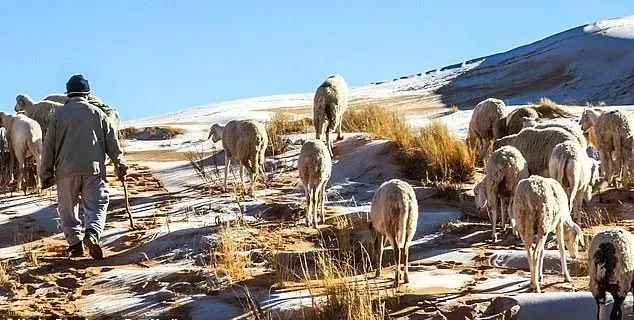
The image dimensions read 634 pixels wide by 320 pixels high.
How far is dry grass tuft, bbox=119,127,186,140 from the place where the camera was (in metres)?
21.8

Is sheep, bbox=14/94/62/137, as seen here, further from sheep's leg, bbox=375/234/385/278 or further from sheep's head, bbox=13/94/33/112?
sheep's leg, bbox=375/234/385/278

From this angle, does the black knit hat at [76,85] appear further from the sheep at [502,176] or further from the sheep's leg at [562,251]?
the sheep's leg at [562,251]

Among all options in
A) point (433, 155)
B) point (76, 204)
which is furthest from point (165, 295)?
point (433, 155)

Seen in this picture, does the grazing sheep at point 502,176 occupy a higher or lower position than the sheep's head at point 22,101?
lower

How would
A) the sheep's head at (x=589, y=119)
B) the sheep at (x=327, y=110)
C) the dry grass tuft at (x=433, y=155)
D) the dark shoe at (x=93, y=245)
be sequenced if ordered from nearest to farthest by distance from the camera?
the dark shoe at (x=93, y=245)
the dry grass tuft at (x=433, y=155)
the sheep's head at (x=589, y=119)
the sheep at (x=327, y=110)

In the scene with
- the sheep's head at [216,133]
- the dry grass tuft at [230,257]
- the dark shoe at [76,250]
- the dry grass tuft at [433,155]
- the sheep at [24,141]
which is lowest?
the dry grass tuft at [230,257]

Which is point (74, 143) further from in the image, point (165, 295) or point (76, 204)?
point (165, 295)

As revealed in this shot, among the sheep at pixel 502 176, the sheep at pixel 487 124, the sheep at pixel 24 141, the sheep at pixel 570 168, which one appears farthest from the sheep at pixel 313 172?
the sheep at pixel 24 141

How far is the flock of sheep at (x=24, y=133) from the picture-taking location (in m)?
13.7

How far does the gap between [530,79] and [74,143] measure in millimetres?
26039

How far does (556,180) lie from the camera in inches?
362

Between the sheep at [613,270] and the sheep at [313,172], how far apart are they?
5.08 meters

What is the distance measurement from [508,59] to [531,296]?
3366 centimetres

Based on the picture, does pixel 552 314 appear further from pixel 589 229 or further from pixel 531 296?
pixel 589 229
